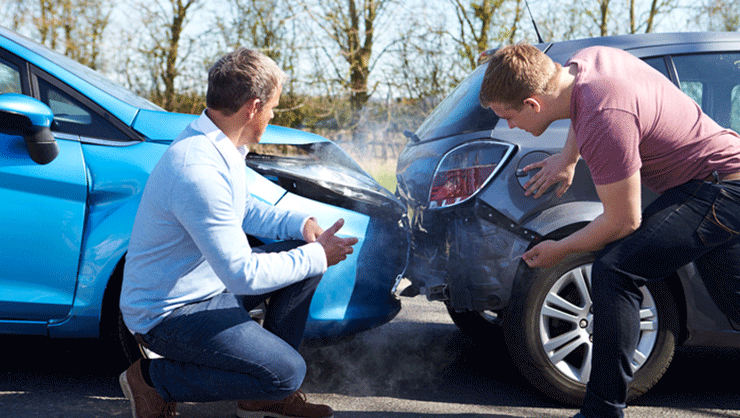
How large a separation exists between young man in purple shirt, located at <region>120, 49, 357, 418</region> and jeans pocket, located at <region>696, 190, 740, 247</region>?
118 cm

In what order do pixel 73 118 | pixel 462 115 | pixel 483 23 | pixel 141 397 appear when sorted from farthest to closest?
pixel 483 23, pixel 462 115, pixel 73 118, pixel 141 397

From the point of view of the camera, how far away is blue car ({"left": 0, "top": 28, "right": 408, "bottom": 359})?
238 cm

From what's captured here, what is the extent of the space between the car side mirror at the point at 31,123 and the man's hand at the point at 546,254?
5.86 feet

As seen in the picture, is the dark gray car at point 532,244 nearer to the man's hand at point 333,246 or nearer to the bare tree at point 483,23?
the man's hand at point 333,246

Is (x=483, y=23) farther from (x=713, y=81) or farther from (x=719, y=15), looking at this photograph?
(x=713, y=81)

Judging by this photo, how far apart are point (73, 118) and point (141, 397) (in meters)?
1.12

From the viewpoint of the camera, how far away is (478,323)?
368cm

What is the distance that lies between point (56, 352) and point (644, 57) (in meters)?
3.10

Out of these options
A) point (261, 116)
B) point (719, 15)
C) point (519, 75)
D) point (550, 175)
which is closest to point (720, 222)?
point (550, 175)

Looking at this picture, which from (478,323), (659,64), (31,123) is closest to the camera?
(31,123)

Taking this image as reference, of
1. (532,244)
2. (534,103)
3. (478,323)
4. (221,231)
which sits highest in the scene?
(534,103)

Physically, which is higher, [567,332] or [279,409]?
[567,332]

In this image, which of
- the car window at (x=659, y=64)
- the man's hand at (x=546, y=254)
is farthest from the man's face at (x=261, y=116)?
the car window at (x=659, y=64)

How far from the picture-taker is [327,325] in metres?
2.59
